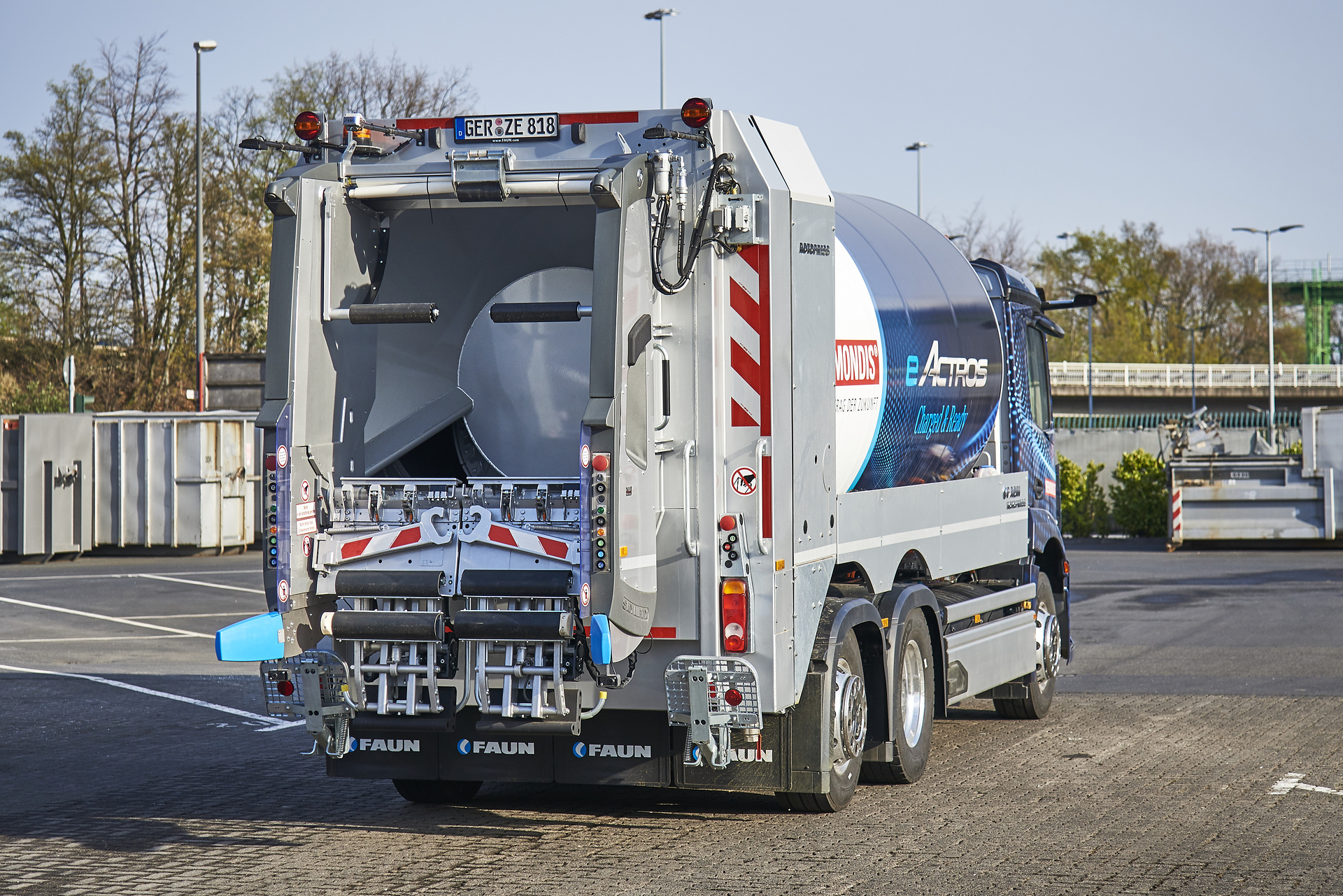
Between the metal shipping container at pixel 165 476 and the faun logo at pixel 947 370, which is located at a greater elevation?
the faun logo at pixel 947 370

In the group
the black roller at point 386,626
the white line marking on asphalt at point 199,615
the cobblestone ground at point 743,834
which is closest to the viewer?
the cobblestone ground at point 743,834

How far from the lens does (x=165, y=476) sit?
966 inches

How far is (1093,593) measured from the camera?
2016 cm

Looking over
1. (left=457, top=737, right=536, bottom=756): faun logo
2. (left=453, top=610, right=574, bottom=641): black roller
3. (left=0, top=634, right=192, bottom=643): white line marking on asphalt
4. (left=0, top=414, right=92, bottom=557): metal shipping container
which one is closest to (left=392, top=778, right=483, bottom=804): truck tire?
(left=457, top=737, right=536, bottom=756): faun logo

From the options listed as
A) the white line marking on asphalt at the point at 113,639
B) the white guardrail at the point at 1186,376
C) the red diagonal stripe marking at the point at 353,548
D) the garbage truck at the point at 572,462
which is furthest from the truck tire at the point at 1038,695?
the white guardrail at the point at 1186,376

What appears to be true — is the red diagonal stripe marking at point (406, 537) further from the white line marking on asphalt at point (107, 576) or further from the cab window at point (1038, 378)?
the white line marking on asphalt at point (107, 576)

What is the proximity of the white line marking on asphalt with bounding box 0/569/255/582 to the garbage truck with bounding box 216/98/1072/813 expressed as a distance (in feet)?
50.6

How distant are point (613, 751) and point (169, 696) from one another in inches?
254

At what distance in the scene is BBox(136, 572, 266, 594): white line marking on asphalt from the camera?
20.3 meters

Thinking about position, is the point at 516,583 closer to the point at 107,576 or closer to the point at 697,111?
the point at 697,111

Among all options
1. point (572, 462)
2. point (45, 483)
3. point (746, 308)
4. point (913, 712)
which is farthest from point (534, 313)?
point (45, 483)

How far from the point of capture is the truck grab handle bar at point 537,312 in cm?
761

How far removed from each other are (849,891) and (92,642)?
1181 centimetres

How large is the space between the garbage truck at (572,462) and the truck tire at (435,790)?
0.05m
